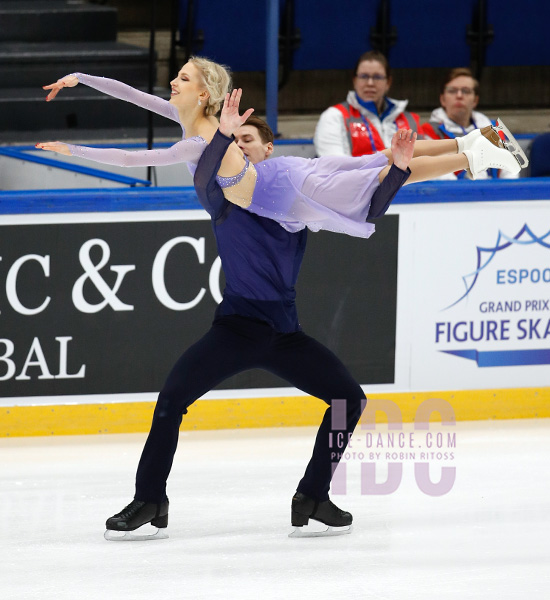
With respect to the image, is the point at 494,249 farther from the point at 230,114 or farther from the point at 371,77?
the point at 230,114

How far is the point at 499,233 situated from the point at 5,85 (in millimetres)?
4215

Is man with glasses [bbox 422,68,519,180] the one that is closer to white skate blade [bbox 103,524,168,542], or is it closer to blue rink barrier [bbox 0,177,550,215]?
blue rink barrier [bbox 0,177,550,215]

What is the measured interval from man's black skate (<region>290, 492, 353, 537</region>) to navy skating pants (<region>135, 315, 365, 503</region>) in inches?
6.7

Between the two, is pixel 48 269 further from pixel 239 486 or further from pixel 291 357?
pixel 291 357

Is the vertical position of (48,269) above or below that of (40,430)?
above

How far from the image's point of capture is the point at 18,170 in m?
6.69

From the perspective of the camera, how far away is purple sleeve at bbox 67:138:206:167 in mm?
3605

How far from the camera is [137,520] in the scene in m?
3.89

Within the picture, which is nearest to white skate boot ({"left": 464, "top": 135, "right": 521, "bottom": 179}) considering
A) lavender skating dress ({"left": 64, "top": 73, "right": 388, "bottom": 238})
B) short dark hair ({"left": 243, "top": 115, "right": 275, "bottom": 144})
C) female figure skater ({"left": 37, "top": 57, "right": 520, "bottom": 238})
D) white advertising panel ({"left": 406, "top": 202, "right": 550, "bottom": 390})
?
female figure skater ({"left": 37, "top": 57, "right": 520, "bottom": 238})

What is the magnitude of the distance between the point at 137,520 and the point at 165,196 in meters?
1.85

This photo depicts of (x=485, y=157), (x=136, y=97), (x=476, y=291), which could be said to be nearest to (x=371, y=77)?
(x=476, y=291)

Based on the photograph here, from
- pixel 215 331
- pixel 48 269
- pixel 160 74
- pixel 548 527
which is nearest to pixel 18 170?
pixel 48 269

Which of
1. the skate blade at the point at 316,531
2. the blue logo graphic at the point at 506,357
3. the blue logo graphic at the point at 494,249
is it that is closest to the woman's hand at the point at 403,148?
the skate blade at the point at 316,531
